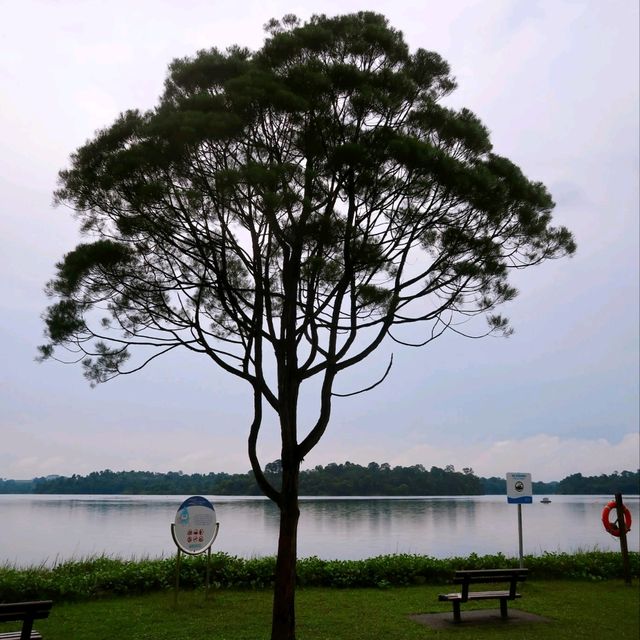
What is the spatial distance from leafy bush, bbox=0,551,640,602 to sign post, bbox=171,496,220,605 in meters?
0.75

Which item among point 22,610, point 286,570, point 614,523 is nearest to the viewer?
point 22,610

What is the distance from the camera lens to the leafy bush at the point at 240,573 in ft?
27.7

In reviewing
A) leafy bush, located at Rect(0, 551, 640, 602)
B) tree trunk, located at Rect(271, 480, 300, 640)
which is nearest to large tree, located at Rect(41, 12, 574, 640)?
tree trunk, located at Rect(271, 480, 300, 640)

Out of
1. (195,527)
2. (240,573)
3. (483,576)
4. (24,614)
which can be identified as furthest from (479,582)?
(24,614)

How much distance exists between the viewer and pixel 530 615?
25.5 ft

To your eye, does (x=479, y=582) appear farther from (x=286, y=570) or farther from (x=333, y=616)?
(x=286, y=570)

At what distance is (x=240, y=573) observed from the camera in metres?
9.41

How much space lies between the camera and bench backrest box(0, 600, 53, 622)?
17.6 ft

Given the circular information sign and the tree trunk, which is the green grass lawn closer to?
the tree trunk

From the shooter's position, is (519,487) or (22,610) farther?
(519,487)

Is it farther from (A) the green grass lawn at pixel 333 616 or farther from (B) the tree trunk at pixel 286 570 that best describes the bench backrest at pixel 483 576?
(B) the tree trunk at pixel 286 570

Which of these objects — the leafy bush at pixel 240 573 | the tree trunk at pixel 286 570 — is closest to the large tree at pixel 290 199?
the tree trunk at pixel 286 570

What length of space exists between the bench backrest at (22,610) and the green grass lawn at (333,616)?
3.73ft

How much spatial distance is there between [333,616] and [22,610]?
346 cm
